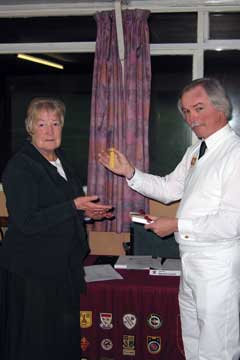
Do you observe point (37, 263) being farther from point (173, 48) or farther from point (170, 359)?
point (173, 48)

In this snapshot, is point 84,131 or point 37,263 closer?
point 37,263

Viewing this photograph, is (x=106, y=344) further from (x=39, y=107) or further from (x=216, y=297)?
(x=39, y=107)

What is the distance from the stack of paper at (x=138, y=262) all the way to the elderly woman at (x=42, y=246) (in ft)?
2.23

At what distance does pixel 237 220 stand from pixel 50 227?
825 millimetres

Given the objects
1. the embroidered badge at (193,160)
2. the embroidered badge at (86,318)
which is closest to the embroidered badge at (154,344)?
the embroidered badge at (86,318)

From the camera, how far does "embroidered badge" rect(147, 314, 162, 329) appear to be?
8.18ft

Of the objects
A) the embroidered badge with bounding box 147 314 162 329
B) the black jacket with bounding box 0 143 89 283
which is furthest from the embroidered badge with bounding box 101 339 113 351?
the black jacket with bounding box 0 143 89 283

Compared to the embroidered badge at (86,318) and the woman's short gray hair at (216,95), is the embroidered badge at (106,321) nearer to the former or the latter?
the embroidered badge at (86,318)

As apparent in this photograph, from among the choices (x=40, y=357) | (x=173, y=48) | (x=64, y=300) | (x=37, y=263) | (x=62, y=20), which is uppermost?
(x=62, y=20)

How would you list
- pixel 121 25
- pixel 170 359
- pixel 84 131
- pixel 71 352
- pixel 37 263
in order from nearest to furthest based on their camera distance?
1. pixel 37 263
2. pixel 71 352
3. pixel 170 359
4. pixel 121 25
5. pixel 84 131

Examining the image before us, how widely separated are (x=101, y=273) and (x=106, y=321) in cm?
29

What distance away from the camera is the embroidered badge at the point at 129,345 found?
2516mm

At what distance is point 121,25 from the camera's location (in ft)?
10.8

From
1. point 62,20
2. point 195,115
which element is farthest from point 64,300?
point 62,20
